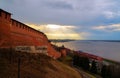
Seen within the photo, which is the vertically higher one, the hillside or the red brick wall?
the red brick wall

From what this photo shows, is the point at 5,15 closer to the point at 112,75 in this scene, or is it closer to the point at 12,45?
the point at 12,45

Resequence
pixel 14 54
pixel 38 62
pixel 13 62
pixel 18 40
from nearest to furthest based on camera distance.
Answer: pixel 13 62
pixel 14 54
pixel 38 62
pixel 18 40

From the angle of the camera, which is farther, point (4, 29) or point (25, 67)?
point (4, 29)

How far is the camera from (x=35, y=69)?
15414 mm

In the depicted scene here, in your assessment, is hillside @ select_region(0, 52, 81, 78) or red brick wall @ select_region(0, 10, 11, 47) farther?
red brick wall @ select_region(0, 10, 11, 47)

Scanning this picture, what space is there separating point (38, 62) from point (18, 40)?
3.55 meters

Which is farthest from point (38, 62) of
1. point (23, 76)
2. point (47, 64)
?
point (23, 76)

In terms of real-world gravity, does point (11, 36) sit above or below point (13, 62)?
above

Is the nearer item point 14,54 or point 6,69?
point 6,69

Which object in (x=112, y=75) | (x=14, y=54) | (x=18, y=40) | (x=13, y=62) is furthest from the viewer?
(x=112, y=75)

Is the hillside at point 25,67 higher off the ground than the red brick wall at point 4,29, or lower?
lower

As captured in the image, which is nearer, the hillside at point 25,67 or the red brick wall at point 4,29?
the hillside at point 25,67

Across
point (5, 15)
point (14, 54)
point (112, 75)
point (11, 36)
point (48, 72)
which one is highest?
point (5, 15)

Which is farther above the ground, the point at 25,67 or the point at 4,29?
the point at 4,29
